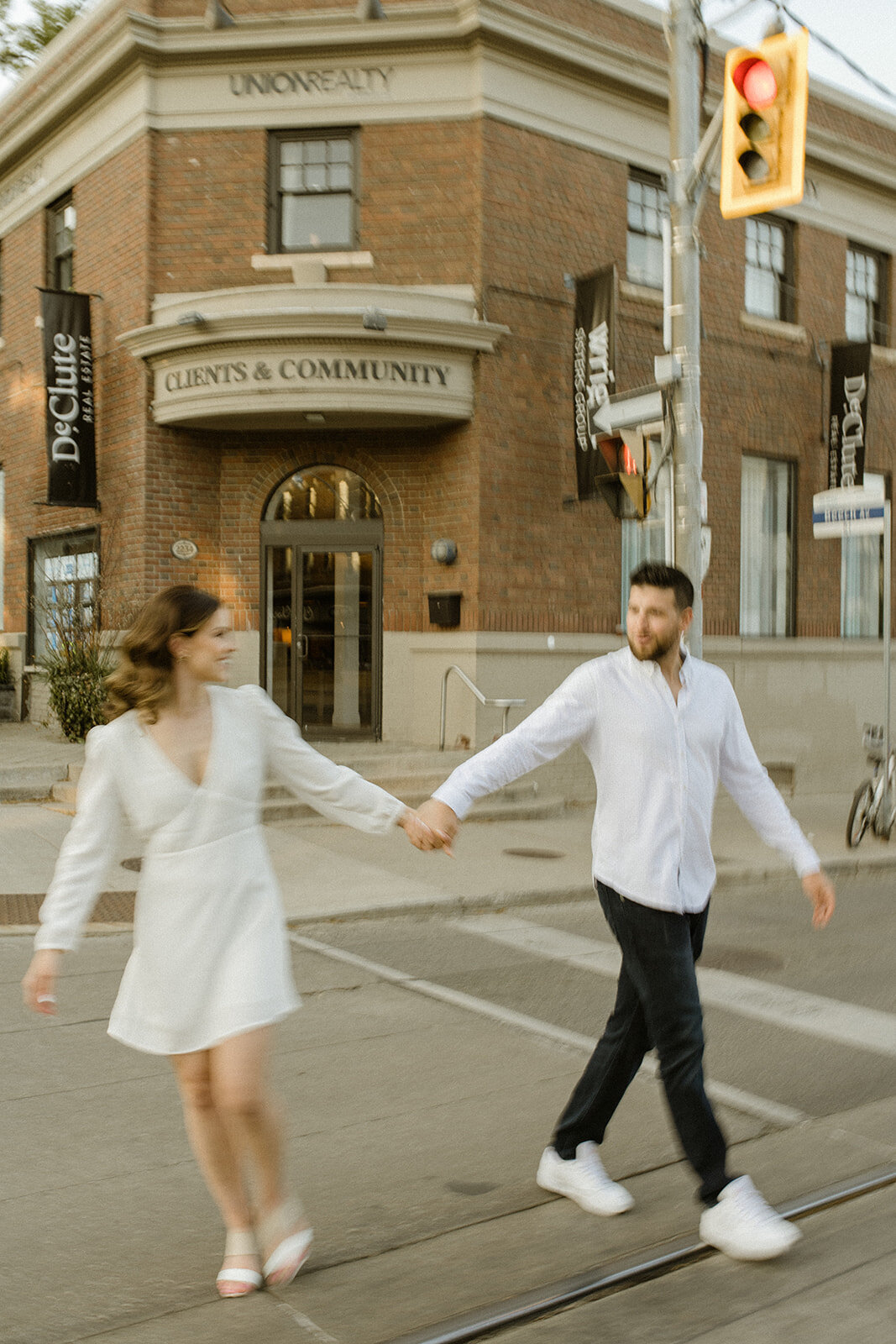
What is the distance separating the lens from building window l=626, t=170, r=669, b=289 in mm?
14906

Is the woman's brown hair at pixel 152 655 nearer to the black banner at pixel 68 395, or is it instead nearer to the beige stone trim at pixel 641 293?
the black banner at pixel 68 395

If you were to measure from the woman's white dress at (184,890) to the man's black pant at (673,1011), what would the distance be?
3.26ft

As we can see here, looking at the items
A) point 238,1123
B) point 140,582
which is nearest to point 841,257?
point 140,582

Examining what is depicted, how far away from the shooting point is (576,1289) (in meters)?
3.33

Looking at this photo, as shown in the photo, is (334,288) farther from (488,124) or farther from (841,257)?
(841,257)

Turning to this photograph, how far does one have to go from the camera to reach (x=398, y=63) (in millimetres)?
13500

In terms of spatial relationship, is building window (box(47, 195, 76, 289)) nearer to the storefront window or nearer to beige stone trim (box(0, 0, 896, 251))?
beige stone trim (box(0, 0, 896, 251))

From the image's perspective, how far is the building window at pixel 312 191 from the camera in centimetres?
1378

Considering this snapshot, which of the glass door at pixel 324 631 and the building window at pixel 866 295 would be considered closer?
the glass door at pixel 324 631

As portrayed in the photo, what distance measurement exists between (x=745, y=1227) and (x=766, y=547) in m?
14.0

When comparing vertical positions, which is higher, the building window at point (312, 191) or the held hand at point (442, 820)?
the building window at point (312, 191)

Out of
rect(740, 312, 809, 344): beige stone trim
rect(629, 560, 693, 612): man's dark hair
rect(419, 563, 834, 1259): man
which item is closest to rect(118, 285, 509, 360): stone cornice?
rect(740, 312, 809, 344): beige stone trim

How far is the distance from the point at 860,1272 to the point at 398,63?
42.7 ft

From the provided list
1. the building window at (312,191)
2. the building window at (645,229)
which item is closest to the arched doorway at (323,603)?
the building window at (312,191)
